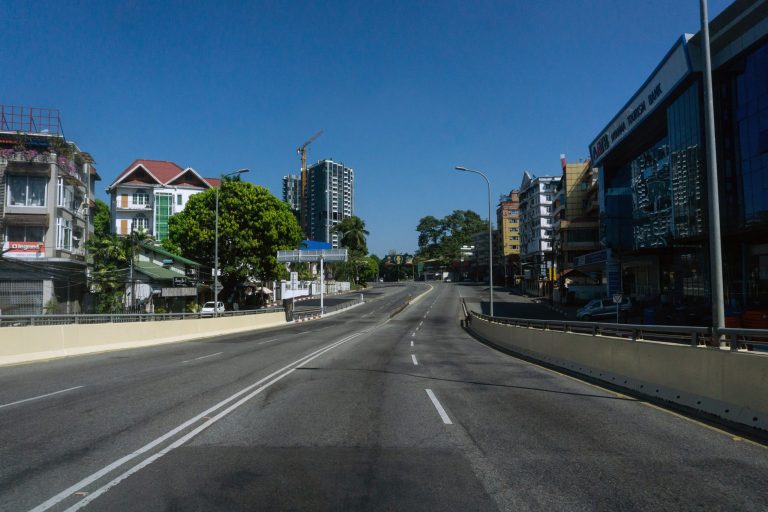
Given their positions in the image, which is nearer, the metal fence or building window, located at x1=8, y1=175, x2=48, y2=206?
the metal fence

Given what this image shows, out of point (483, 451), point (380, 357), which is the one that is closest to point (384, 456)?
point (483, 451)

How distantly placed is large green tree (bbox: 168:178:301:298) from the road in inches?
1511

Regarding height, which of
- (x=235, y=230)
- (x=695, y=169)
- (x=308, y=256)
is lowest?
(x=308, y=256)

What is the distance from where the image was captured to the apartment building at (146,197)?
66.4 m

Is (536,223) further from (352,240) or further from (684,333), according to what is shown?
(684,333)

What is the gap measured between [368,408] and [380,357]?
30.2ft

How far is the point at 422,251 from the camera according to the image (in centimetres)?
18912

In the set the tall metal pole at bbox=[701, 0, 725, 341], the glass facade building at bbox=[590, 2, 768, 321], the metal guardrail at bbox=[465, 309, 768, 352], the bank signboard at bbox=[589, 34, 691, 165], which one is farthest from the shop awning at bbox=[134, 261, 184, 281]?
the tall metal pole at bbox=[701, 0, 725, 341]

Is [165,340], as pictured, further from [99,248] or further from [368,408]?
[368,408]

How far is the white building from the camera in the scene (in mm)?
94312

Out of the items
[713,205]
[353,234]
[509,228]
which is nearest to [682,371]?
[713,205]

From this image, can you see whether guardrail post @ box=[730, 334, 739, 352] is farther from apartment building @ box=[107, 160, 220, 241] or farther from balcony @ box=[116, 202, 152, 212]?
balcony @ box=[116, 202, 152, 212]

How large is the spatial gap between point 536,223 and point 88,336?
90.7 m

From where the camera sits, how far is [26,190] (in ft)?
117
